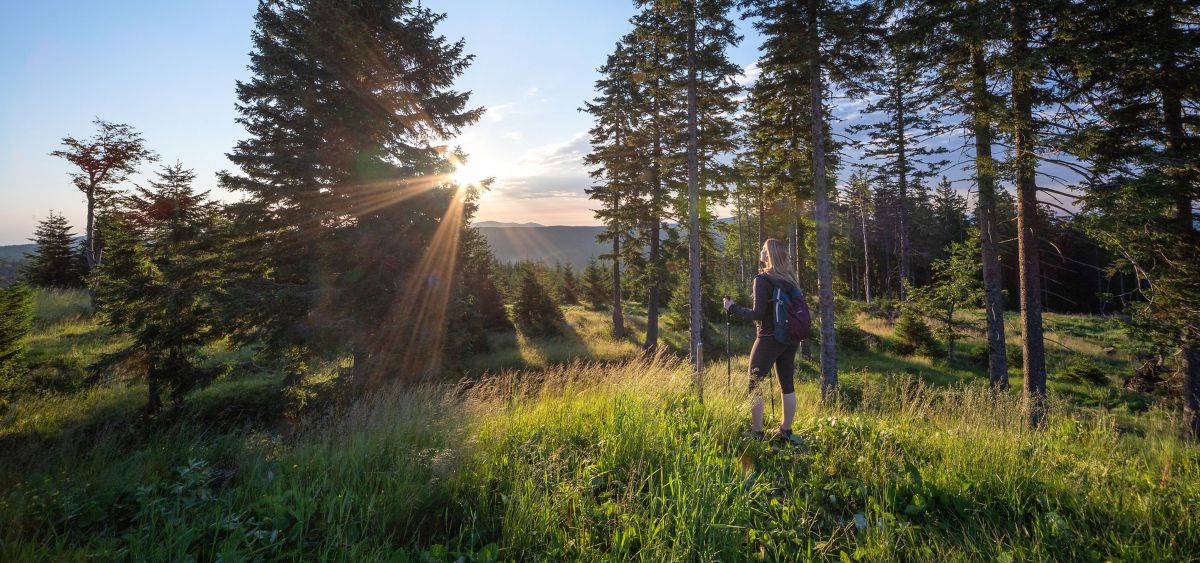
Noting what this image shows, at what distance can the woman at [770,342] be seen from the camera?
4.61 metres

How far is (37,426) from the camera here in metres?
7.25

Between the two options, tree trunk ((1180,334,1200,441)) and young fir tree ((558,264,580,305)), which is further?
young fir tree ((558,264,580,305))

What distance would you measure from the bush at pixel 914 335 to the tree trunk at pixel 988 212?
907cm

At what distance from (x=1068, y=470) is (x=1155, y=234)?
675cm

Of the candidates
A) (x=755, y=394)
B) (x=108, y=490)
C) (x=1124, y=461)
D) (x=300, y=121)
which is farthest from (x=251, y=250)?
(x=1124, y=461)

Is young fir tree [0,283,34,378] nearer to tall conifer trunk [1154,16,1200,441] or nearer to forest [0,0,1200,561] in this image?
forest [0,0,1200,561]

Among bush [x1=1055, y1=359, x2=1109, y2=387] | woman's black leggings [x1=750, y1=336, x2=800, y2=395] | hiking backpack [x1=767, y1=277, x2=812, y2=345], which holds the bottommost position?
bush [x1=1055, y1=359, x2=1109, y2=387]

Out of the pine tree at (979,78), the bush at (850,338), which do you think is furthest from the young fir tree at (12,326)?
the bush at (850,338)

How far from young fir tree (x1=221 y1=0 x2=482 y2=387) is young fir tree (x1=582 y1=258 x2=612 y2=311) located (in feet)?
82.6

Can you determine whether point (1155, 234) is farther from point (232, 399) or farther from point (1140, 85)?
point (232, 399)

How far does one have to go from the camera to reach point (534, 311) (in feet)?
75.7

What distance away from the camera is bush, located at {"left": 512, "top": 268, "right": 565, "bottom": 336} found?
2259cm

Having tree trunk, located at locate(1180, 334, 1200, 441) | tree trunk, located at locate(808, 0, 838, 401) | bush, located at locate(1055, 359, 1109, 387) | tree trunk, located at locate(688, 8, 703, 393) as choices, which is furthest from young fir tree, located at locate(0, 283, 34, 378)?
bush, located at locate(1055, 359, 1109, 387)

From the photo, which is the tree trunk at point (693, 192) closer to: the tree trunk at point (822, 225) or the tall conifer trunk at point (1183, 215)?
the tree trunk at point (822, 225)
